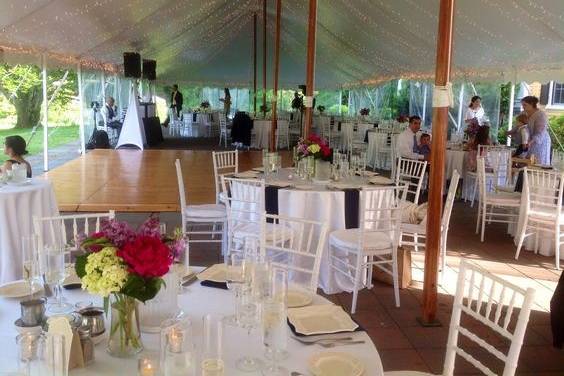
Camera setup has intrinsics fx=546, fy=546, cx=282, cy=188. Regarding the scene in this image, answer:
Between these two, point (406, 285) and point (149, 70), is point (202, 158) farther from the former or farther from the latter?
point (406, 285)

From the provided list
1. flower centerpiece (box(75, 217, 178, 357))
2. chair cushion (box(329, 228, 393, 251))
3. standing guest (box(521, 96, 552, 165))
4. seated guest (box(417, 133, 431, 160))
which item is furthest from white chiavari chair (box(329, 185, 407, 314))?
seated guest (box(417, 133, 431, 160))

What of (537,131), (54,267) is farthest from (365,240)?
(537,131)

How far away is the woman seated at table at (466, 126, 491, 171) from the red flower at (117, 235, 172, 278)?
7.13m

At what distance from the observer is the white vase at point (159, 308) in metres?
1.77

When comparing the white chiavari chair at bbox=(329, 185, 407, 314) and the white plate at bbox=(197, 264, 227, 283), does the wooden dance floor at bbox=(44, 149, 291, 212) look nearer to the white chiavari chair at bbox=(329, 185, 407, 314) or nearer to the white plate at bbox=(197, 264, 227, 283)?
the white chiavari chair at bbox=(329, 185, 407, 314)

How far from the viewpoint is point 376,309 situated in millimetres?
4105

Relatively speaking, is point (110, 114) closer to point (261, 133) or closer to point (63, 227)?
point (261, 133)

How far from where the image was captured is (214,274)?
2379 millimetres

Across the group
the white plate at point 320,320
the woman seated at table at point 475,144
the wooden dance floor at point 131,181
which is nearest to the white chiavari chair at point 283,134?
the wooden dance floor at point 131,181

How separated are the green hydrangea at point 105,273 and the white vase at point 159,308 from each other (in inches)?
11.8

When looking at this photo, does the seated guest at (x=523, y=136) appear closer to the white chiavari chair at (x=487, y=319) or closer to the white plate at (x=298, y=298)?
the white chiavari chair at (x=487, y=319)

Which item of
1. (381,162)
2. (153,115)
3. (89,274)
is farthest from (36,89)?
(89,274)

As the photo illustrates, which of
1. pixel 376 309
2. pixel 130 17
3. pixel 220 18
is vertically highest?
pixel 220 18

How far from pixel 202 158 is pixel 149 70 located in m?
4.88
